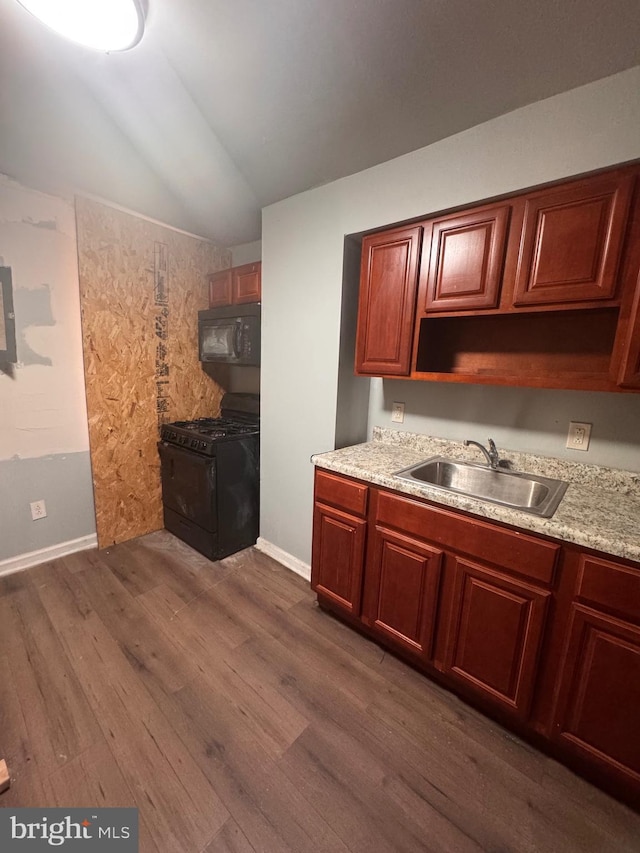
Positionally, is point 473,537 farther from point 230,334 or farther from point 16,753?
point 230,334

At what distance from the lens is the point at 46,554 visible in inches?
95.4

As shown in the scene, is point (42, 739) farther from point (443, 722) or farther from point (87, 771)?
point (443, 722)

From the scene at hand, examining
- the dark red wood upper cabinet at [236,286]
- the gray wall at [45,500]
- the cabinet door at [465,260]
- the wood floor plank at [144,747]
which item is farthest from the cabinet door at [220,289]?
the wood floor plank at [144,747]

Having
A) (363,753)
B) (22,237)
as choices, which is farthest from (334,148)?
(363,753)

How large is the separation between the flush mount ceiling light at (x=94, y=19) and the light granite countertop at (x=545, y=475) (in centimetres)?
200

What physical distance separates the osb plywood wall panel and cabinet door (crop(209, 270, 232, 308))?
88 millimetres

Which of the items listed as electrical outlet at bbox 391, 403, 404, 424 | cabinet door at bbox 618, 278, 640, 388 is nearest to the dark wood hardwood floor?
electrical outlet at bbox 391, 403, 404, 424

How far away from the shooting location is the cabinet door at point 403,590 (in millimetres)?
1526

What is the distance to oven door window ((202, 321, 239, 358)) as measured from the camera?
2645 millimetres

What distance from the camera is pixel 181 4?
4.51 ft

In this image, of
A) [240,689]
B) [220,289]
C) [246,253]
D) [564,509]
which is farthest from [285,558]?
[246,253]

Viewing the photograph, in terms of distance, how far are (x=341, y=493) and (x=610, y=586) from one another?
3.56 feet

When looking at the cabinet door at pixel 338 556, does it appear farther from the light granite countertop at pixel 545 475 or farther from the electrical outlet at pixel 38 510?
the electrical outlet at pixel 38 510

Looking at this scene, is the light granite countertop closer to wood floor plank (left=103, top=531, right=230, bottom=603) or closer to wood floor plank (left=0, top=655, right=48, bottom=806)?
wood floor plank (left=103, top=531, right=230, bottom=603)
